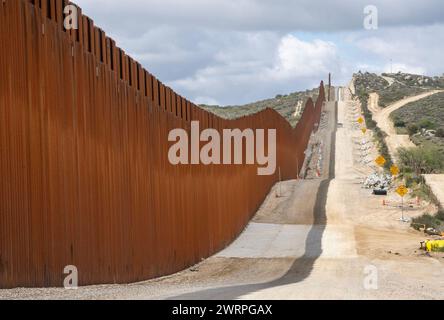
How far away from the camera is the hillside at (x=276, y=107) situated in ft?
335

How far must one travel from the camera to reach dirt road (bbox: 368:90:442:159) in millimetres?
68188

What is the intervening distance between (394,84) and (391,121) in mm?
50989

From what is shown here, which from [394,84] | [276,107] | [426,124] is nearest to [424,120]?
[426,124]

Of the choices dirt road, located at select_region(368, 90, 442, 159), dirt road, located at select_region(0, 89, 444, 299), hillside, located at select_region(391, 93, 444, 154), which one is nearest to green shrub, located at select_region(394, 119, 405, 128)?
hillside, located at select_region(391, 93, 444, 154)

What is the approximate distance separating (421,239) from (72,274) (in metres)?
18.7

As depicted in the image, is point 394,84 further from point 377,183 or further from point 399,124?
point 377,183

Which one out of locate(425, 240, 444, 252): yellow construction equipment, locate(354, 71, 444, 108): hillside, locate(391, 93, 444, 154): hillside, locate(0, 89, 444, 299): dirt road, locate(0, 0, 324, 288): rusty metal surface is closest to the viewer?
locate(0, 0, 324, 288): rusty metal surface

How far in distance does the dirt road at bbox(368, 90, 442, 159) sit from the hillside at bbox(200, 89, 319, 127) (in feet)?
29.7

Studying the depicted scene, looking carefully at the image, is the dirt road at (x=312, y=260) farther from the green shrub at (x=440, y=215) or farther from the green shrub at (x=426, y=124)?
the green shrub at (x=426, y=124)

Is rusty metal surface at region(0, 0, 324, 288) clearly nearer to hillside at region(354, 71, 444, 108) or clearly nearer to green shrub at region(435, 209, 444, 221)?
green shrub at region(435, 209, 444, 221)
